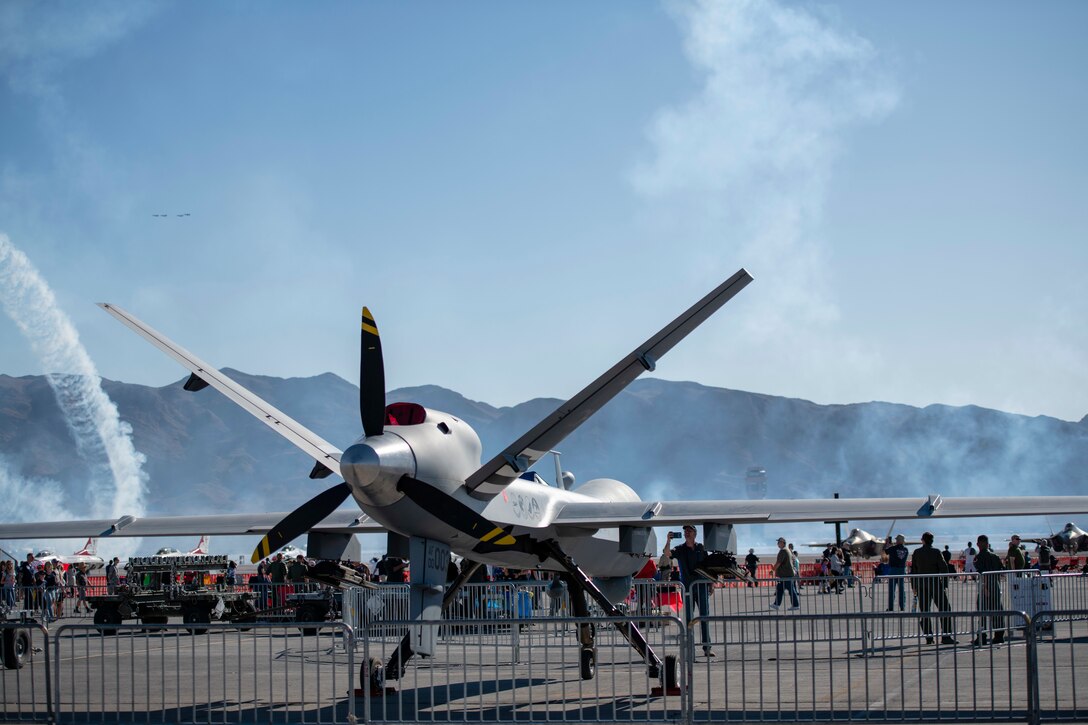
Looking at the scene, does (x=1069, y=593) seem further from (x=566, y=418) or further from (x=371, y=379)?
(x=371, y=379)

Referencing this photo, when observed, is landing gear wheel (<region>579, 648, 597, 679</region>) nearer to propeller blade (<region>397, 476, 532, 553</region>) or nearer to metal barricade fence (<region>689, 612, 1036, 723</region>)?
metal barricade fence (<region>689, 612, 1036, 723</region>)

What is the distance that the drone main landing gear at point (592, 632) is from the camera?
42.3 feet

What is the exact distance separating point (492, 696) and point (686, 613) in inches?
205

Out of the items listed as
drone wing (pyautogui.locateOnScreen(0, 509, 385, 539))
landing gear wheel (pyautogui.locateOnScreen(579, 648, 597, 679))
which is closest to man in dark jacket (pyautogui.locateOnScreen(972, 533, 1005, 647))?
landing gear wheel (pyautogui.locateOnScreen(579, 648, 597, 679))

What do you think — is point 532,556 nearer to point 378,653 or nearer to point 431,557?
point 431,557

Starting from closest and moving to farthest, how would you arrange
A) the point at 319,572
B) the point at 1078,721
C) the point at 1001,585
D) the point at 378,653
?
the point at 1078,721, the point at 319,572, the point at 378,653, the point at 1001,585

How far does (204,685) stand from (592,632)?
4.94m

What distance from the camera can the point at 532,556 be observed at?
587 inches

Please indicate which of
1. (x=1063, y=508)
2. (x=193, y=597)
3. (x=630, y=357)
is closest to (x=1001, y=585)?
(x=1063, y=508)

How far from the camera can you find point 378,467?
36.6 feet

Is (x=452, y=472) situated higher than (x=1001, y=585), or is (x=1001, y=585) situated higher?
(x=452, y=472)

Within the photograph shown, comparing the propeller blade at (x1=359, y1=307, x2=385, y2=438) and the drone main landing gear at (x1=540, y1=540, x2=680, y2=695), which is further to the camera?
the drone main landing gear at (x1=540, y1=540, x2=680, y2=695)

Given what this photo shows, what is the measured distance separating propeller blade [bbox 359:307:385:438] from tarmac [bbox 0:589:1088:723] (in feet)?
7.04

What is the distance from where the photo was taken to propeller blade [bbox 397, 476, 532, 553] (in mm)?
11352
